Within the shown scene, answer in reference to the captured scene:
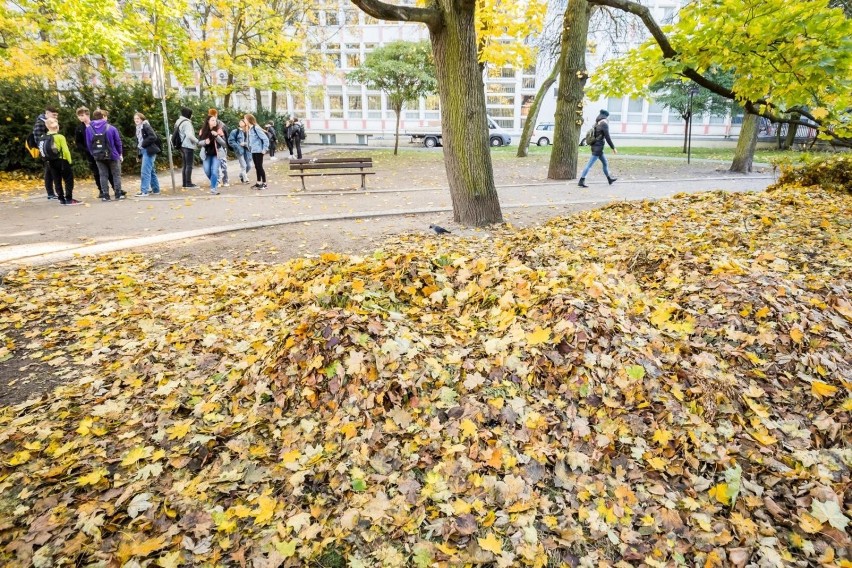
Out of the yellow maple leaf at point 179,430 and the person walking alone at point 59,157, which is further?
the person walking alone at point 59,157

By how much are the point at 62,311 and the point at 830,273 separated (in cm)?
729

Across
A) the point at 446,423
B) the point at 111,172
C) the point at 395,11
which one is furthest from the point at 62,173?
the point at 446,423

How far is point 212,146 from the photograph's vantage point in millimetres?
11406

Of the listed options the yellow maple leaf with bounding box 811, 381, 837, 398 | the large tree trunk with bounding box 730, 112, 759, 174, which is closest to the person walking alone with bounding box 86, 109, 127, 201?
the yellow maple leaf with bounding box 811, 381, 837, 398

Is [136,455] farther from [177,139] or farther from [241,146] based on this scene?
[241,146]

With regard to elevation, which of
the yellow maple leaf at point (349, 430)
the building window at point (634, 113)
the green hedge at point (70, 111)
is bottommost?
the yellow maple leaf at point (349, 430)

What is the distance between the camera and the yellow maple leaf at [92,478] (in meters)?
2.74

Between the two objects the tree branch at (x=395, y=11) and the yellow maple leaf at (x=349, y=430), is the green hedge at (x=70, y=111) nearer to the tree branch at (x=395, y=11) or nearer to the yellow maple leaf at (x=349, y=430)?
the tree branch at (x=395, y=11)

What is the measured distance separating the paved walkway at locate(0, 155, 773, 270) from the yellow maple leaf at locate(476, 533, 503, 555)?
21.1 ft

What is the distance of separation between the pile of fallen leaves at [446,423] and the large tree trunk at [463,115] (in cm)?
271

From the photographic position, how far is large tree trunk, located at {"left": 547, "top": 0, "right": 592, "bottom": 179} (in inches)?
499

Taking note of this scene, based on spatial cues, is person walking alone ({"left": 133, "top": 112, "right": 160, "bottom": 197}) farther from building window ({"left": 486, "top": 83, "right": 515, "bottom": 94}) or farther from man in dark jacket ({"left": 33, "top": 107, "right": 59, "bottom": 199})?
building window ({"left": 486, "top": 83, "right": 515, "bottom": 94})

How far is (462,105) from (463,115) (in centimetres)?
13

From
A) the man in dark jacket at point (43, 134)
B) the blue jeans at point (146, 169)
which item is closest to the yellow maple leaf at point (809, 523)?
the blue jeans at point (146, 169)
